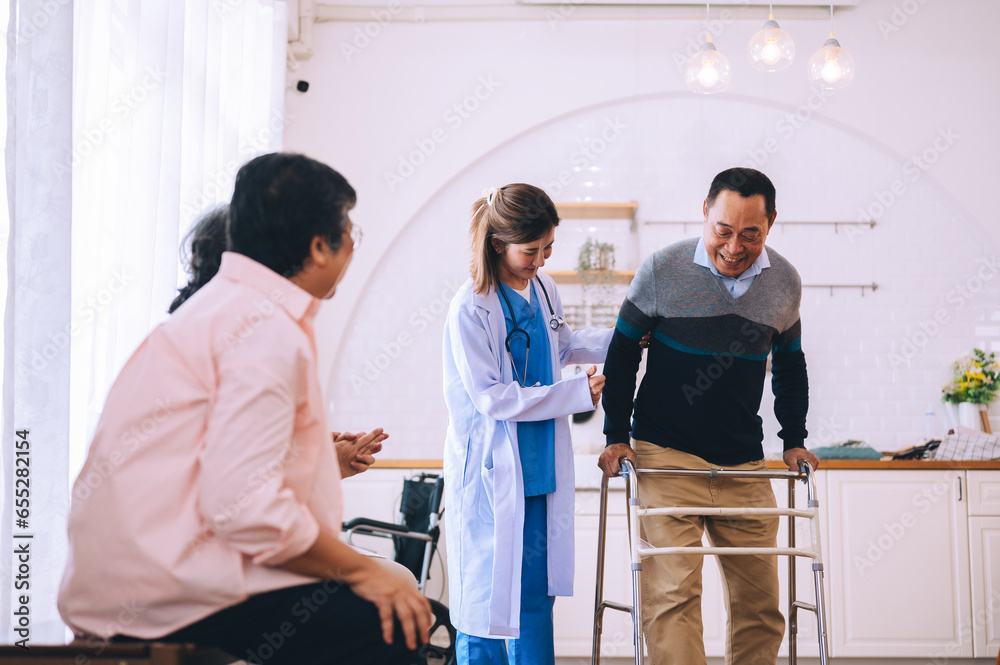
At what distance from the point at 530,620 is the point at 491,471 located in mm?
404

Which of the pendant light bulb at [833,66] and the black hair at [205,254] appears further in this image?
the pendant light bulb at [833,66]

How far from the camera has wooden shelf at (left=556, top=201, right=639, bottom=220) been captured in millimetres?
4453

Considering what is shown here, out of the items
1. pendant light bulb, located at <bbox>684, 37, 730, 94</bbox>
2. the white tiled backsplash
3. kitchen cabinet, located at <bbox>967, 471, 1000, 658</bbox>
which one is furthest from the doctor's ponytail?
kitchen cabinet, located at <bbox>967, 471, 1000, 658</bbox>

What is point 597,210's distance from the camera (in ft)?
14.8

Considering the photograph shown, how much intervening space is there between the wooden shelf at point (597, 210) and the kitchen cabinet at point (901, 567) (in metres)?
1.85

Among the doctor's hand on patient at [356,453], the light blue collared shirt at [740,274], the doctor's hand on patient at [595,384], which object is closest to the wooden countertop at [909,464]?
the light blue collared shirt at [740,274]

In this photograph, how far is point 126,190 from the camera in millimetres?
2248

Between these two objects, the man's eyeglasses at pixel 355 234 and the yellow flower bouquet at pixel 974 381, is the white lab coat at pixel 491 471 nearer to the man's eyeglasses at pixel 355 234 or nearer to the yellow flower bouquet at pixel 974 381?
the man's eyeglasses at pixel 355 234

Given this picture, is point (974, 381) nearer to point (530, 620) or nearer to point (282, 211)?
point (530, 620)

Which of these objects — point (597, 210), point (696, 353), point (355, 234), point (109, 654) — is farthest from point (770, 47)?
point (109, 654)

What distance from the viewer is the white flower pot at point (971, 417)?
4254 mm

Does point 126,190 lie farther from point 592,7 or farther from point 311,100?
point 592,7

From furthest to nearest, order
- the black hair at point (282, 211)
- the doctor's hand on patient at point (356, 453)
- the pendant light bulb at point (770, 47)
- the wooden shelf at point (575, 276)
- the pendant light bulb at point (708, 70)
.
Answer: the wooden shelf at point (575, 276)
the pendant light bulb at point (708, 70)
the pendant light bulb at point (770, 47)
the doctor's hand on patient at point (356, 453)
the black hair at point (282, 211)

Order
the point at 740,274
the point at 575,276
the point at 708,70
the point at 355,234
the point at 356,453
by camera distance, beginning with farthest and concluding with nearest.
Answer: the point at 575,276
the point at 708,70
the point at 740,274
the point at 356,453
the point at 355,234
